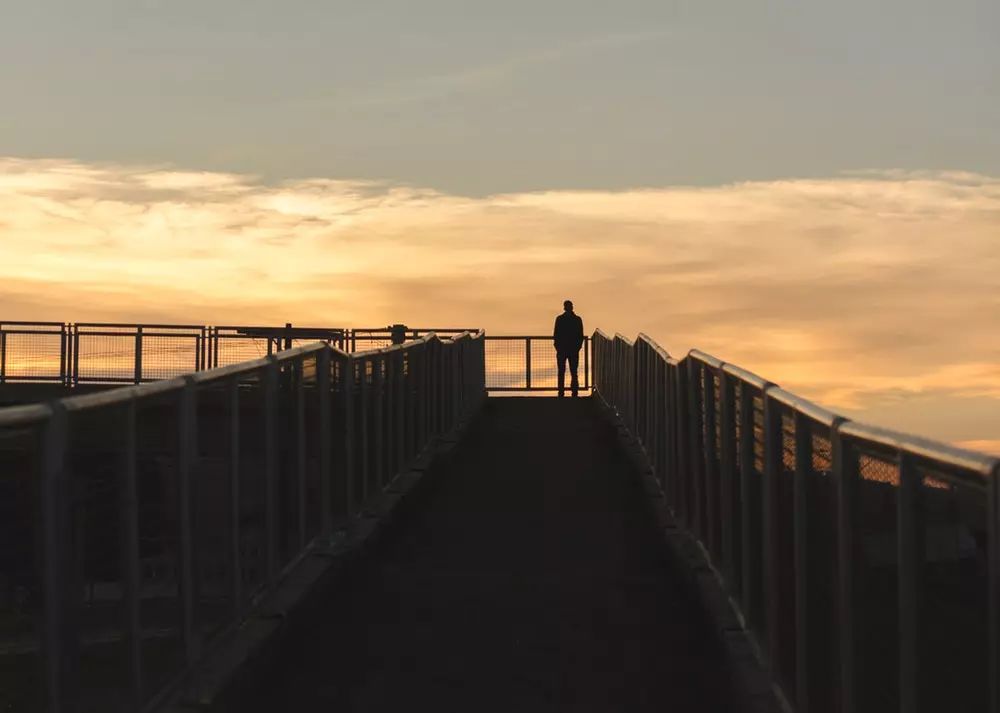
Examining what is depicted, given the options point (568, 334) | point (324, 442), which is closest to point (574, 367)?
point (568, 334)

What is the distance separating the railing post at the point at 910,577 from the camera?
4883mm

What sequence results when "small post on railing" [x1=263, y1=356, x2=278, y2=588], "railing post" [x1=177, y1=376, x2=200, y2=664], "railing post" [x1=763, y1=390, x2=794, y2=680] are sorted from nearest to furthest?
"railing post" [x1=177, y1=376, x2=200, y2=664]
"railing post" [x1=763, y1=390, x2=794, y2=680]
"small post on railing" [x1=263, y1=356, x2=278, y2=588]

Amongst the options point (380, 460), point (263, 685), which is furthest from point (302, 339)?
point (263, 685)

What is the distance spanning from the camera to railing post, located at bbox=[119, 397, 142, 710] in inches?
262

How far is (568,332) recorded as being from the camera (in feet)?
119

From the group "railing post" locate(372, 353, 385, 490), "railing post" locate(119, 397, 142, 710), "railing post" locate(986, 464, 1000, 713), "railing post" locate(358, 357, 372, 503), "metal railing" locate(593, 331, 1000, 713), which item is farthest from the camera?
"railing post" locate(372, 353, 385, 490)

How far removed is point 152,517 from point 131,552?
37 cm

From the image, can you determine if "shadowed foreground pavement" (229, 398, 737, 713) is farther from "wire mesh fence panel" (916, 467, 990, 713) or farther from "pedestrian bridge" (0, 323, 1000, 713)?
"wire mesh fence panel" (916, 467, 990, 713)

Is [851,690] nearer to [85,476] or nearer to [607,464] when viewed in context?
[85,476]

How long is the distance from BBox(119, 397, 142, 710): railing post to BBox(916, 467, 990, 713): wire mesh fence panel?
3.11 metres

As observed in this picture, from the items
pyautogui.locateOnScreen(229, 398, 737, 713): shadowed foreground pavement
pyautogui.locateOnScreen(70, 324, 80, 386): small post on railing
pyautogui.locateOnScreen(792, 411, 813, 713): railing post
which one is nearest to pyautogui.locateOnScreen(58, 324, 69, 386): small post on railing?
pyautogui.locateOnScreen(70, 324, 80, 386): small post on railing

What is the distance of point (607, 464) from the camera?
21672mm

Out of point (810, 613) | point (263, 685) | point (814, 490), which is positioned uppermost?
point (814, 490)

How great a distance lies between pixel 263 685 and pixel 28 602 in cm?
362
